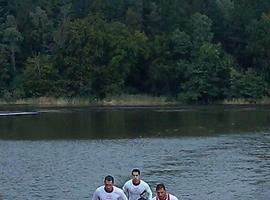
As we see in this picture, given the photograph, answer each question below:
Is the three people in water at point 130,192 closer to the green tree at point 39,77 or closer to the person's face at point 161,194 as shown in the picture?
the person's face at point 161,194

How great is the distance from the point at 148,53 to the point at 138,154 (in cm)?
6429

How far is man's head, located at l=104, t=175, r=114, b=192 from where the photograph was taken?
728 inches

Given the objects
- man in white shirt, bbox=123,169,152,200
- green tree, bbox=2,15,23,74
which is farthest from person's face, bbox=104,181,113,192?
green tree, bbox=2,15,23,74

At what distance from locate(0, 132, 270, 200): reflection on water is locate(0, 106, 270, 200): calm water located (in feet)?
0.15

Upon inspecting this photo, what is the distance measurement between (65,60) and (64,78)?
272 cm

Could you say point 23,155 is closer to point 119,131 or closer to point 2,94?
point 119,131

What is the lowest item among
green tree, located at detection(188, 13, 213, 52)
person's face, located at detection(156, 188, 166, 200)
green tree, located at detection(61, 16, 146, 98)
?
person's face, located at detection(156, 188, 166, 200)

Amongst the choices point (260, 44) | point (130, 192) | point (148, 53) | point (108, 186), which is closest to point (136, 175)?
point (130, 192)

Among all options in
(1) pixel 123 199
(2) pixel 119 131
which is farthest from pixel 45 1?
(1) pixel 123 199

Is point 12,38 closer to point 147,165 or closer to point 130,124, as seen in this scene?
point 130,124

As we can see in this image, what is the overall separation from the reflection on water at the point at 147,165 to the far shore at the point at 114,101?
148ft

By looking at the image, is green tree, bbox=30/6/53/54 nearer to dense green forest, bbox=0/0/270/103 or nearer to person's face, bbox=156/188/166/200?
dense green forest, bbox=0/0/270/103

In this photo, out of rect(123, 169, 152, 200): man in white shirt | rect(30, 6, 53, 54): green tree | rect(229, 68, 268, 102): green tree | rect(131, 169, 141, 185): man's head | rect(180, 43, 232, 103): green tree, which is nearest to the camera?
rect(131, 169, 141, 185): man's head

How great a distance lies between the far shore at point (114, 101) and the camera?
334 ft
